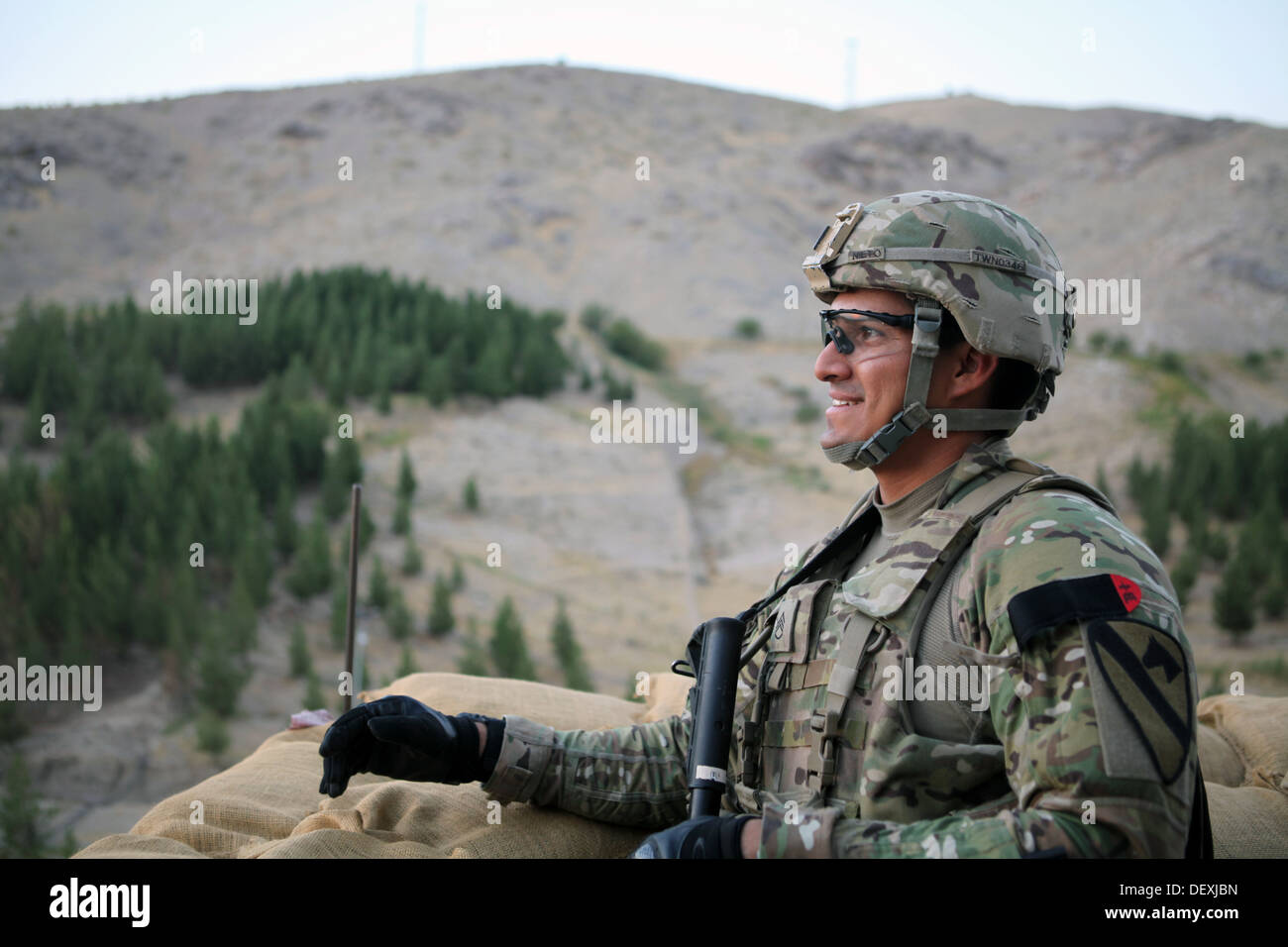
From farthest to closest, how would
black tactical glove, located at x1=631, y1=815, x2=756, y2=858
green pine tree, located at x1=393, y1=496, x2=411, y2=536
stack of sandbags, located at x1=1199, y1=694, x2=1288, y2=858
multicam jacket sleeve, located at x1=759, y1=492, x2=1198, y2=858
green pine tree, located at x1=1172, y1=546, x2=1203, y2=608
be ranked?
green pine tree, located at x1=393, y1=496, x2=411, y2=536 < green pine tree, located at x1=1172, y1=546, x2=1203, y2=608 < stack of sandbags, located at x1=1199, y1=694, x2=1288, y2=858 < black tactical glove, located at x1=631, y1=815, x2=756, y2=858 < multicam jacket sleeve, located at x1=759, y1=492, x2=1198, y2=858

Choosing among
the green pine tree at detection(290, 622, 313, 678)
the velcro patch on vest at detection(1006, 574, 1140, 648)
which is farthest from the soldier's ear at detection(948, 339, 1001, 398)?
the green pine tree at detection(290, 622, 313, 678)

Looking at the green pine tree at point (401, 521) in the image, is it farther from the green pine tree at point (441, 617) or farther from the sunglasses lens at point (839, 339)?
the sunglasses lens at point (839, 339)

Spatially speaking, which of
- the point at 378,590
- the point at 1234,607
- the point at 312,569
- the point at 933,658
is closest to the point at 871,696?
the point at 933,658

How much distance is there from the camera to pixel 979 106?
148ft

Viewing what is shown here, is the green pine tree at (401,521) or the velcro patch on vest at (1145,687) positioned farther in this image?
the green pine tree at (401,521)

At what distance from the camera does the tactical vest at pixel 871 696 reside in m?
2.00

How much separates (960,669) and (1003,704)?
13 cm

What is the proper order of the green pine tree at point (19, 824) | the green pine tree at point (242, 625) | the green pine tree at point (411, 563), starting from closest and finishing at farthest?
the green pine tree at point (19, 824) < the green pine tree at point (242, 625) < the green pine tree at point (411, 563)

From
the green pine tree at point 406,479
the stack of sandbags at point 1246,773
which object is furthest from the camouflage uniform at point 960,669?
the green pine tree at point 406,479

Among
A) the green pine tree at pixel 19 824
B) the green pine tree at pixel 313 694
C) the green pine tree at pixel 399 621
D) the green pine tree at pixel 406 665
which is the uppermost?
the green pine tree at pixel 399 621

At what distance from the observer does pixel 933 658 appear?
6.72ft

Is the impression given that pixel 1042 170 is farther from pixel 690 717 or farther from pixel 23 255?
pixel 690 717

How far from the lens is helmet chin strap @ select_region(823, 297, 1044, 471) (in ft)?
7.68

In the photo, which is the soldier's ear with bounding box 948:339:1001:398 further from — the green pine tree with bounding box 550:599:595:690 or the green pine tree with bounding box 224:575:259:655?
the green pine tree with bounding box 224:575:259:655
